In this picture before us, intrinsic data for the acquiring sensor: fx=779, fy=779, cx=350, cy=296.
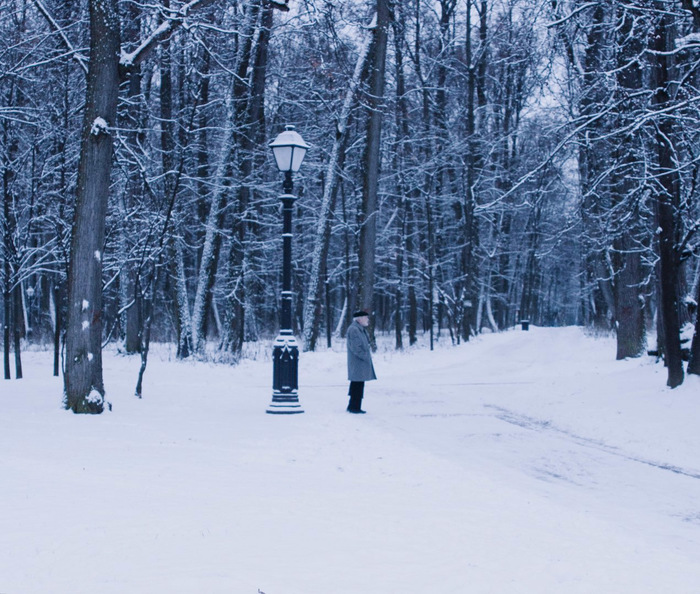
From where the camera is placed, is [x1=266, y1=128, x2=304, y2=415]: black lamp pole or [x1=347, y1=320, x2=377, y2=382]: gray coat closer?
[x1=266, y1=128, x2=304, y2=415]: black lamp pole

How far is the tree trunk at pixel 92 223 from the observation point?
11.2 meters

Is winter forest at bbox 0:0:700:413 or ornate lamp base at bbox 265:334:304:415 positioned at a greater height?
winter forest at bbox 0:0:700:413

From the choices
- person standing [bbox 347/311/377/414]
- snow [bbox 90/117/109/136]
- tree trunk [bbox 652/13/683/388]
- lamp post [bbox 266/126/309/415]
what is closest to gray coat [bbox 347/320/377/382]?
person standing [bbox 347/311/377/414]

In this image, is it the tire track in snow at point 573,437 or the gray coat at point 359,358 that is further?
the gray coat at point 359,358

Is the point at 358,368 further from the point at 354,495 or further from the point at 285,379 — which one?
the point at 354,495

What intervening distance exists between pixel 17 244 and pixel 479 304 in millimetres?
33769

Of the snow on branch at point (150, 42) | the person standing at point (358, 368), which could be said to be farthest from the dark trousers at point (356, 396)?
the snow on branch at point (150, 42)

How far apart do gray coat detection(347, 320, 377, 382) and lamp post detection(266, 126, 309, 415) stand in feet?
3.21

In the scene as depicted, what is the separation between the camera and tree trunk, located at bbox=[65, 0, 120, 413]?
36.8ft

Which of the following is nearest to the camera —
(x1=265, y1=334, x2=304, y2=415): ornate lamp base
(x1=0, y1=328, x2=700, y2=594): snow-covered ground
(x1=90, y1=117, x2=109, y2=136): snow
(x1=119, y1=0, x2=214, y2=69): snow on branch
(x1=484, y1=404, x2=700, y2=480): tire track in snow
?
(x1=0, y1=328, x2=700, y2=594): snow-covered ground

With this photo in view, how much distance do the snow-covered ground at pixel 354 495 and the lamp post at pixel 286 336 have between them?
1.93 ft

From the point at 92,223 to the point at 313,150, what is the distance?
2020 centimetres

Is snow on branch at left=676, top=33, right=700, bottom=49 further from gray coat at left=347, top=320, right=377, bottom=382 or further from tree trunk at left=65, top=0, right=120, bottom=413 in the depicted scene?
tree trunk at left=65, top=0, right=120, bottom=413

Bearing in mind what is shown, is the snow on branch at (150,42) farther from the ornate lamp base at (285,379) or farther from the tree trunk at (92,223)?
the ornate lamp base at (285,379)
